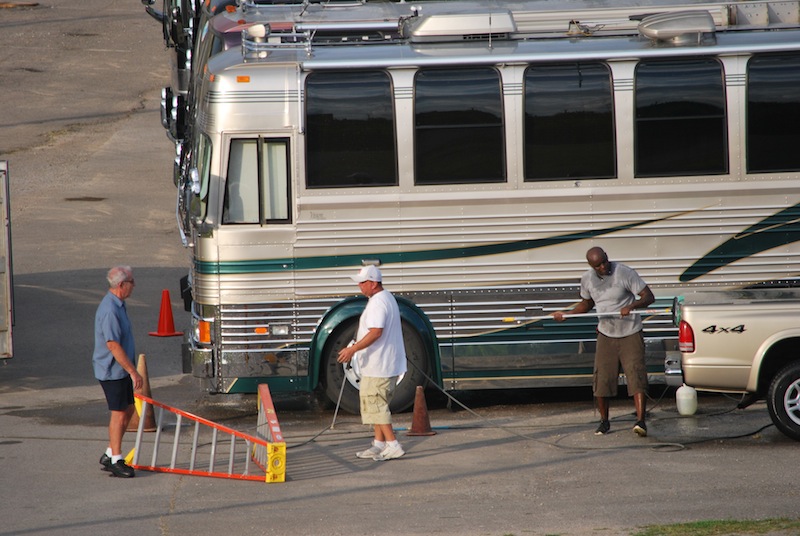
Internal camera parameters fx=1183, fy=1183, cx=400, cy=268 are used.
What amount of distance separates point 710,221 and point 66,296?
9697 mm

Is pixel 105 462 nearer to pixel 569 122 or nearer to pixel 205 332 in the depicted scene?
pixel 205 332

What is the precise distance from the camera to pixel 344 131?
11.8 meters

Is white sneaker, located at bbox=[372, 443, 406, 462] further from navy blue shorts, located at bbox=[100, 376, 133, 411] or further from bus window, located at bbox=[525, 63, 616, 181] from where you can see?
bus window, located at bbox=[525, 63, 616, 181]

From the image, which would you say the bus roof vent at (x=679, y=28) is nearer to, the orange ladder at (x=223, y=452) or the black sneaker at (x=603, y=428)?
the black sneaker at (x=603, y=428)

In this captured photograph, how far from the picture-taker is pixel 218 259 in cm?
1173

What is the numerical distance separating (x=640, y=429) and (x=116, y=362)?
4.70 metres

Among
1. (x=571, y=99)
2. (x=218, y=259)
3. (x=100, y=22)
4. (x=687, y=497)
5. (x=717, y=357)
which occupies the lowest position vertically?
(x=687, y=497)

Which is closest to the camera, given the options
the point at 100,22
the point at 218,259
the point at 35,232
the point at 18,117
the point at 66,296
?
the point at 218,259

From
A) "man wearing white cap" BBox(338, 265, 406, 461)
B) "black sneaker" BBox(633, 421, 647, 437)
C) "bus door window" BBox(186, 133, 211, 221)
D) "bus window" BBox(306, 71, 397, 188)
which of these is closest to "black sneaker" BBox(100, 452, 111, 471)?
"man wearing white cap" BBox(338, 265, 406, 461)

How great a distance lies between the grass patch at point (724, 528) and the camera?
767 centimetres

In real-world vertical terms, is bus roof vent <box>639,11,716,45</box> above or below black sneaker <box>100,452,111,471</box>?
above

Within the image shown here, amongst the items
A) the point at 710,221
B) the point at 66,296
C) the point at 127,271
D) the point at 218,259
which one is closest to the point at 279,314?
the point at 218,259

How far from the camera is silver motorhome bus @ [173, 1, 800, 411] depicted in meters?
11.7

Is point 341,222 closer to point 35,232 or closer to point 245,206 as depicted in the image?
point 245,206
